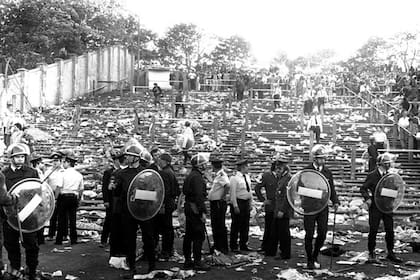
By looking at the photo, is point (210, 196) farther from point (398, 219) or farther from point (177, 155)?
point (177, 155)

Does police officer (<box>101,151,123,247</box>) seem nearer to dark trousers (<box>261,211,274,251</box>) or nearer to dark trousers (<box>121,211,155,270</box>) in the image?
dark trousers (<box>121,211,155,270</box>)

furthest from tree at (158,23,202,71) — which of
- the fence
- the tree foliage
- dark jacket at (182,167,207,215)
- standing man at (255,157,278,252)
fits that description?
dark jacket at (182,167,207,215)

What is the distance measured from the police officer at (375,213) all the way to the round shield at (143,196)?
312cm

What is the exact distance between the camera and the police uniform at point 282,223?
394 inches

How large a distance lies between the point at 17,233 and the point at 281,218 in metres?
3.97

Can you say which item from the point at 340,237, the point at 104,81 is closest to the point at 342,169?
the point at 340,237

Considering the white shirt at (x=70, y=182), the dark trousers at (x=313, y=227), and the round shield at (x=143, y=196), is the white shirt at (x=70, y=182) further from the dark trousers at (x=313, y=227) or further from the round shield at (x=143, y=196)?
the dark trousers at (x=313, y=227)

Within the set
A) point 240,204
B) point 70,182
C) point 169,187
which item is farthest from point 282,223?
point 70,182

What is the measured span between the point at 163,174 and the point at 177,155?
1035cm

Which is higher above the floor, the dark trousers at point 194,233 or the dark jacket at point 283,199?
the dark jacket at point 283,199

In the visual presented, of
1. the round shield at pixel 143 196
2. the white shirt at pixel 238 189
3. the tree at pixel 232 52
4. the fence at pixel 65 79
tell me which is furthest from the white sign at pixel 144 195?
the tree at pixel 232 52

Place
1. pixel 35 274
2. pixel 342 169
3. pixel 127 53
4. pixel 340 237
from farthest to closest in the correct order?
pixel 127 53, pixel 342 169, pixel 340 237, pixel 35 274

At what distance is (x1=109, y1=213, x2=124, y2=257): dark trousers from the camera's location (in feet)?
31.2

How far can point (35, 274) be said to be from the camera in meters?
8.27
